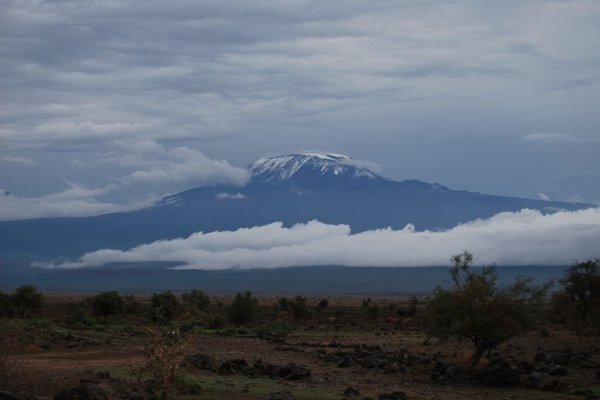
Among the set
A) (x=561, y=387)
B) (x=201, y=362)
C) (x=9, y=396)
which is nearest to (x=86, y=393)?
(x=9, y=396)

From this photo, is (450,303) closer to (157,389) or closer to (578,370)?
(578,370)

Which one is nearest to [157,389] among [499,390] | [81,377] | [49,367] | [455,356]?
[81,377]

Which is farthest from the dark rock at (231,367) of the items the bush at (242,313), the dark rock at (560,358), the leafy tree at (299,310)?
the leafy tree at (299,310)

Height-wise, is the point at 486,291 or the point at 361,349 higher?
the point at 486,291

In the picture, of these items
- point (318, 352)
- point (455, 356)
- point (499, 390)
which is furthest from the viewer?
point (318, 352)

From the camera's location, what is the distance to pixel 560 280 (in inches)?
1895

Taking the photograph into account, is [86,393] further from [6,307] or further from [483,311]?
[6,307]

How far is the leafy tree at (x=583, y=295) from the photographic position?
48.0 metres

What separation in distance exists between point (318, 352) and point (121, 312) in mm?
31588

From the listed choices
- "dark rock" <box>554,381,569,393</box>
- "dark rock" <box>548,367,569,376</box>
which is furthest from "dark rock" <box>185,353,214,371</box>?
"dark rock" <box>548,367,569,376</box>

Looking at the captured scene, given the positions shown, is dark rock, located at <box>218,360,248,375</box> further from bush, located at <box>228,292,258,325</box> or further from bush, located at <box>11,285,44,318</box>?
bush, located at <box>11,285,44,318</box>

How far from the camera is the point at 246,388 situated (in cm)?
2891

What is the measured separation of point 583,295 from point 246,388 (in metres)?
25.6

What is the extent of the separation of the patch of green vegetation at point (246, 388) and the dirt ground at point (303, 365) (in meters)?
0.04
